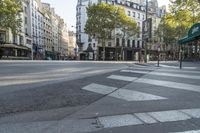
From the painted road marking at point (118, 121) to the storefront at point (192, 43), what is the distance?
46.8 ft

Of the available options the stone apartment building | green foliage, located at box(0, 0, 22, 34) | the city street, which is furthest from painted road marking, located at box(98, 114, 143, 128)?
the stone apartment building

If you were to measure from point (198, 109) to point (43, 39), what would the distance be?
88.1 metres

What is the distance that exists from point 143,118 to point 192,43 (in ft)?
64.1

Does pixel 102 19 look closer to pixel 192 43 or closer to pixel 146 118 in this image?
pixel 192 43

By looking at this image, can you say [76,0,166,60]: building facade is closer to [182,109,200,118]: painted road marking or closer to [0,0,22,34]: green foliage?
[0,0,22,34]: green foliage

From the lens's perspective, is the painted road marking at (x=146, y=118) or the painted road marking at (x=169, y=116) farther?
the painted road marking at (x=169, y=116)

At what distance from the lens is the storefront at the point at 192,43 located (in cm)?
1806

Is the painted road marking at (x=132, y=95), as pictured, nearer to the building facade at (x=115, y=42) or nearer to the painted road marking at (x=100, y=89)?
the painted road marking at (x=100, y=89)

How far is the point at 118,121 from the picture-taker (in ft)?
14.9

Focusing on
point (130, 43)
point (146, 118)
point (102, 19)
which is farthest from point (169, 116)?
point (130, 43)

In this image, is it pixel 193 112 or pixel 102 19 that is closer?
pixel 193 112

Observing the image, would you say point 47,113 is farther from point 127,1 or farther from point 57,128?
point 127,1

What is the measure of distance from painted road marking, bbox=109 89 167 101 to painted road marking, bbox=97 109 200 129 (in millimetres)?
1383

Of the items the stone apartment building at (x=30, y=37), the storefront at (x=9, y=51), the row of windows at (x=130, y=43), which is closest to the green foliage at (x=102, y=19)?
the row of windows at (x=130, y=43)
